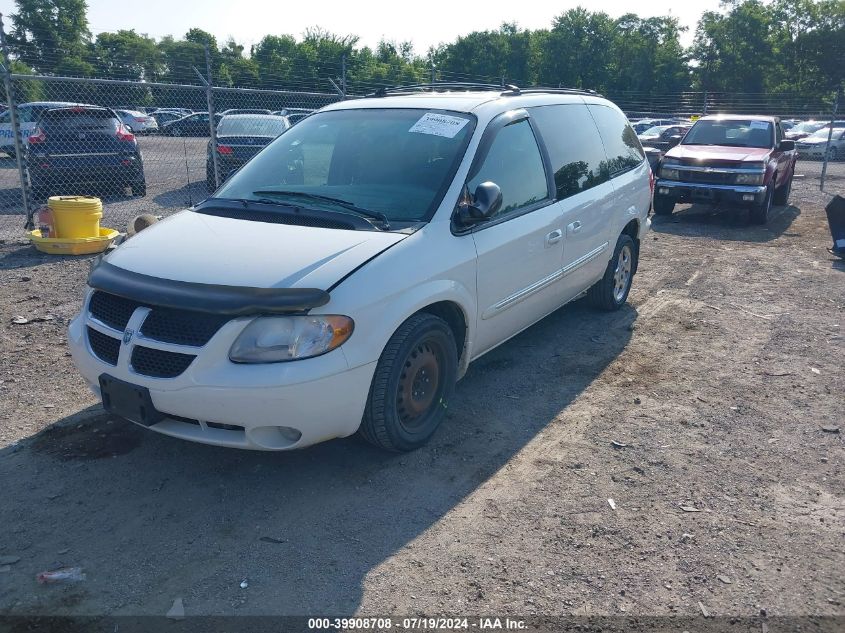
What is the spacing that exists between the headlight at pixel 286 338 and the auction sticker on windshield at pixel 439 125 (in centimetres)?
166

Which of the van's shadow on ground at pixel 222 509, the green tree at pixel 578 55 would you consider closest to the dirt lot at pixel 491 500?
the van's shadow on ground at pixel 222 509

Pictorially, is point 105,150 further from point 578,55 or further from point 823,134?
point 578,55

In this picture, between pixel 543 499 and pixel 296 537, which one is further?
pixel 543 499

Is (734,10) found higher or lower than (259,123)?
higher

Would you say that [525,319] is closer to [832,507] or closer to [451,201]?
[451,201]

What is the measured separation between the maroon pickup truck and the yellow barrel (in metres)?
8.70

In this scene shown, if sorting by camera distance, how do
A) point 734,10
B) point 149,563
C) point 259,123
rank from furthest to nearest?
point 734,10 → point 259,123 → point 149,563

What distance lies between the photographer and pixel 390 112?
4.68 m

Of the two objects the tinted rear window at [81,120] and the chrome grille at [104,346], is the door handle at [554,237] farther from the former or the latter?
the tinted rear window at [81,120]

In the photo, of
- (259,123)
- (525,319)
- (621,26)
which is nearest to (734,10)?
(621,26)

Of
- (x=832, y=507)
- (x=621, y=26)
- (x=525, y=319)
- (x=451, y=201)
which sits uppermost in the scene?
(x=621, y=26)

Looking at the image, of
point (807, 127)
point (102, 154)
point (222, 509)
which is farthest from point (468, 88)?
point (807, 127)

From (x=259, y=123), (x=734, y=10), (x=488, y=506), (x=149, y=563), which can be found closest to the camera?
(x=149, y=563)

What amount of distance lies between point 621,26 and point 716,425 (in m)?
76.6
